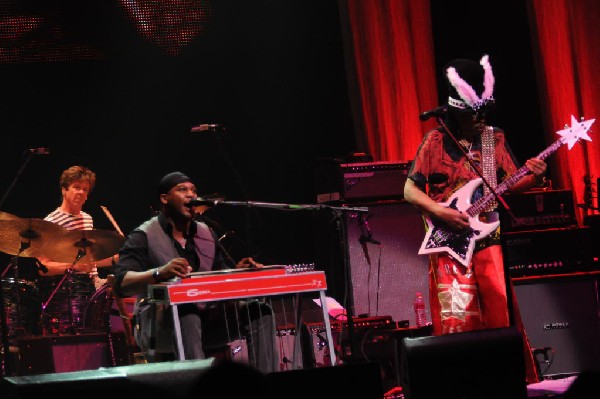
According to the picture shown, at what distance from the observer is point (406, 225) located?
824 centimetres

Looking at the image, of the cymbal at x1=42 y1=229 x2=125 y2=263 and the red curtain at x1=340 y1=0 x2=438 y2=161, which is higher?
the red curtain at x1=340 y1=0 x2=438 y2=161

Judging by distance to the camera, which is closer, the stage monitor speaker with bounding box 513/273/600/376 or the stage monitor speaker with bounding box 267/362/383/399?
the stage monitor speaker with bounding box 267/362/383/399

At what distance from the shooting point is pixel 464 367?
4.23 metres

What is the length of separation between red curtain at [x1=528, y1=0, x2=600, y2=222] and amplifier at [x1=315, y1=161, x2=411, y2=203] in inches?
64.0

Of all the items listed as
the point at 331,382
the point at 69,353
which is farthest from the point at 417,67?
the point at 331,382

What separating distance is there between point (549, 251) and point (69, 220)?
453 cm

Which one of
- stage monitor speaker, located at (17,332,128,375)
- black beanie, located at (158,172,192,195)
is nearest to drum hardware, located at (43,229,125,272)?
stage monitor speaker, located at (17,332,128,375)

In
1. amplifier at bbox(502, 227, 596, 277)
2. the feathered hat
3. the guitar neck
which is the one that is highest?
the feathered hat

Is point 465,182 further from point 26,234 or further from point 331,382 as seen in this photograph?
point 26,234

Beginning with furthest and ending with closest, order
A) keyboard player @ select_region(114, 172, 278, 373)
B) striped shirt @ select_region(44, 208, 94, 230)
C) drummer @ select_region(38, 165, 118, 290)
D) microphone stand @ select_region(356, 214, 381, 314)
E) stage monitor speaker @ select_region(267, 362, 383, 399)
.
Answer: striped shirt @ select_region(44, 208, 94, 230), drummer @ select_region(38, 165, 118, 290), microphone stand @ select_region(356, 214, 381, 314), keyboard player @ select_region(114, 172, 278, 373), stage monitor speaker @ select_region(267, 362, 383, 399)

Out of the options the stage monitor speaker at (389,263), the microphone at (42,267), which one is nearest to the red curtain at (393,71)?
the stage monitor speaker at (389,263)

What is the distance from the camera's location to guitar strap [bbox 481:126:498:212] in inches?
242

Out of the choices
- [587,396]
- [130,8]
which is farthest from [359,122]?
[587,396]

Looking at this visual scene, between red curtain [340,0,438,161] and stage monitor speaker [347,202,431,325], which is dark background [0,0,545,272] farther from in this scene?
stage monitor speaker [347,202,431,325]
